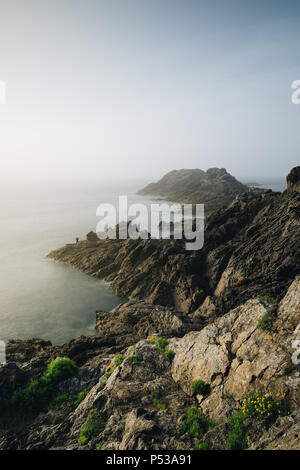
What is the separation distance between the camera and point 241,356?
1008 cm

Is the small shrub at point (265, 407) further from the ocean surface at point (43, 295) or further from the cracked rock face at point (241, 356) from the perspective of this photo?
the ocean surface at point (43, 295)

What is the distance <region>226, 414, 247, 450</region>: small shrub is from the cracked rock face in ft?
2.32

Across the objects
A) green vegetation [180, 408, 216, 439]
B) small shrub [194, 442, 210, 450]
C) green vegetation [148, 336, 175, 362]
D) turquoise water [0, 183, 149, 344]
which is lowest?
turquoise water [0, 183, 149, 344]

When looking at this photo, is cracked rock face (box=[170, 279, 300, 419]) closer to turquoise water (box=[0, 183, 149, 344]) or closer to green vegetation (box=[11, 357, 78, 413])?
green vegetation (box=[11, 357, 78, 413])

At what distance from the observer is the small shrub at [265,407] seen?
7589mm

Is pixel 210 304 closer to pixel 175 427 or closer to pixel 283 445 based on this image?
pixel 175 427

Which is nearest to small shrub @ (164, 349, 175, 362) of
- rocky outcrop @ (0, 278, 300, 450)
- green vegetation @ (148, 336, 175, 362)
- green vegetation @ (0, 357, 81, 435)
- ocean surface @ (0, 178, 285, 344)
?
green vegetation @ (148, 336, 175, 362)

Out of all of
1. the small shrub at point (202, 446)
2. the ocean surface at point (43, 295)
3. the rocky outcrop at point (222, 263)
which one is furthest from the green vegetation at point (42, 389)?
the rocky outcrop at point (222, 263)

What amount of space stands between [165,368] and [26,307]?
92.5 ft

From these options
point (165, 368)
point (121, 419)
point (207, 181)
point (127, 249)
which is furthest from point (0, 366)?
point (207, 181)

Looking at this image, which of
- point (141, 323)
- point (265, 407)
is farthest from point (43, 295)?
point (265, 407)

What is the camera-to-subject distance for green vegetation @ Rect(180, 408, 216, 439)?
27.2 feet

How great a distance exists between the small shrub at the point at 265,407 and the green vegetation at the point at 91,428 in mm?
6077
